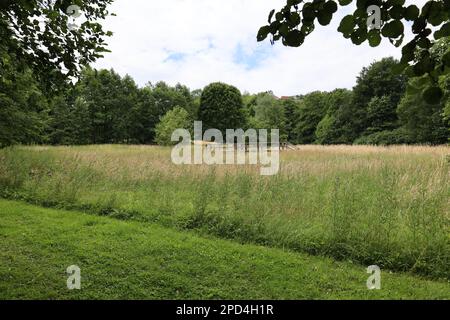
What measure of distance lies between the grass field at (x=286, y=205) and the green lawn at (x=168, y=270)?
0.37ft

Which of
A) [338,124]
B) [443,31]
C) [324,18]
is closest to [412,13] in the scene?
[443,31]

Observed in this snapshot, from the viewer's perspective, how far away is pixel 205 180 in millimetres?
7992

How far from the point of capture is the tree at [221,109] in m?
43.5

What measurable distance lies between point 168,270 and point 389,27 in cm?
369

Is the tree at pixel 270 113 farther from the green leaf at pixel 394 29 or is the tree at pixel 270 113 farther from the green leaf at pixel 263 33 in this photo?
the green leaf at pixel 394 29

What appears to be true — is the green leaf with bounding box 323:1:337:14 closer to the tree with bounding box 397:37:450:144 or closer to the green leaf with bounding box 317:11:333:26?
the green leaf with bounding box 317:11:333:26

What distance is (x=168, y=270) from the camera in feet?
14.4

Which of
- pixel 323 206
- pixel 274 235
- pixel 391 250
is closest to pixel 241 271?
pixel 274 235

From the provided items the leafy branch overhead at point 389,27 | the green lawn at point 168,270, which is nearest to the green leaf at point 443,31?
the leafy branch overhead at point 389,27

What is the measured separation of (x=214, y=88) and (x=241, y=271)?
4113cm

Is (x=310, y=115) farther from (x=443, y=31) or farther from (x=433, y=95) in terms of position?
(x=433, y=95)

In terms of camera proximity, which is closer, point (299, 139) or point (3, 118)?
point (3, 118)


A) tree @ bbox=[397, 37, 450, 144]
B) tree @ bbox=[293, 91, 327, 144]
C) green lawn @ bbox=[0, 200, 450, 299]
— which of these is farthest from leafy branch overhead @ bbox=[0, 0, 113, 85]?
tree @ bbox=[293, 91, 327, 144]
